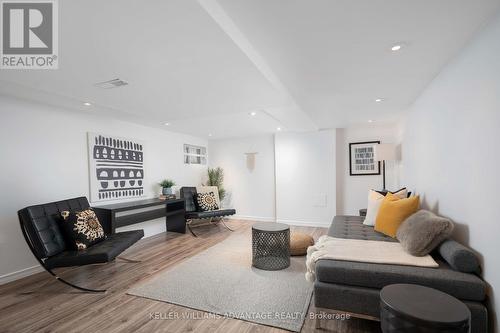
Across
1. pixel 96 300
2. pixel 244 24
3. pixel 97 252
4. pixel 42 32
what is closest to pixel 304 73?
pixel 244 24

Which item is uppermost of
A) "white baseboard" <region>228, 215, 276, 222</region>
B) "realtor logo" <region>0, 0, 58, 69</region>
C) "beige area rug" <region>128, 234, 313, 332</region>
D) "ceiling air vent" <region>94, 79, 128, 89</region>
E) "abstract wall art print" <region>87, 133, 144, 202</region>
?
"realtor logo" <region>0, 0, 58, 69</region>

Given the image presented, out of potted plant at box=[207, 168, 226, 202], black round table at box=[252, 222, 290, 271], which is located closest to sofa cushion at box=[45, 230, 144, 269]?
black round table at box=[252, 222, 290, 271]

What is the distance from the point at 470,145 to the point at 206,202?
4574mm

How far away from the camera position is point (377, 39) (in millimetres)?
1739

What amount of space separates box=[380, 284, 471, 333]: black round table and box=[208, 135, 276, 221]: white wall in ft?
15.4

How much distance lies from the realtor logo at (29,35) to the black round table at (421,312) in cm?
255

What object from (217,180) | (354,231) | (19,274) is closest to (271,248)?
(354,231)

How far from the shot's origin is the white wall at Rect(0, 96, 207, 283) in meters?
2.85

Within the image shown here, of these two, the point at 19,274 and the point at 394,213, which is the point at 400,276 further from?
the point at 19,274

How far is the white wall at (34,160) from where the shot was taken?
112 inches

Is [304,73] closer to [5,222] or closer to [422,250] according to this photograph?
[422,250]

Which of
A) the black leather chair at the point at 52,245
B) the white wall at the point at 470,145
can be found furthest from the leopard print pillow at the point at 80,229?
the white wall at the point at 470,145

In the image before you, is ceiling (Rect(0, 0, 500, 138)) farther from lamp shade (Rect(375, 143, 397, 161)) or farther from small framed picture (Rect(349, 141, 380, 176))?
small framed picture (Rect(349, 141, 380, 176))

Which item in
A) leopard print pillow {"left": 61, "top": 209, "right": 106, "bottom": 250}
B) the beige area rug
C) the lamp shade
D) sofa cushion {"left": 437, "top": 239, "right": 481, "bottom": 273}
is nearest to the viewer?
sofa cushion {"left": 437, "top": 239, "right": 481, "bottom": 273}
